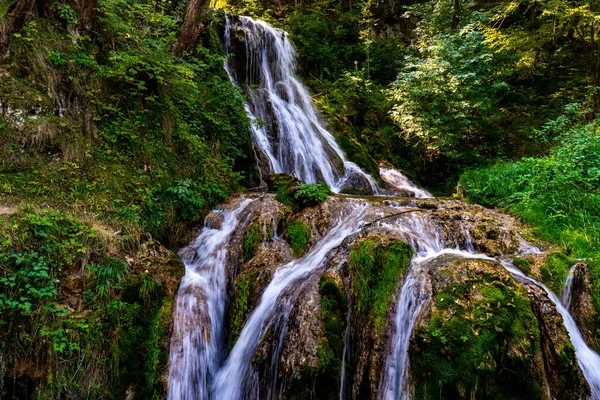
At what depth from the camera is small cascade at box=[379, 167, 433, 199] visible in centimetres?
969

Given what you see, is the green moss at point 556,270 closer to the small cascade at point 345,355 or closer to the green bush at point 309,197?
the small cascade at point 345,355

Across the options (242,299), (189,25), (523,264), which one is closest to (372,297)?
(242,299)

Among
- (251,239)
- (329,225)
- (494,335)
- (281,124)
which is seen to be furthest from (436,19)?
(494,335)

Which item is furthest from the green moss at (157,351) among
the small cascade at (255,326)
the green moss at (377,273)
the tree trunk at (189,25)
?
the tree trunk at (189,25)

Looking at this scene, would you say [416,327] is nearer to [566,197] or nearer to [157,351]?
[157,351]

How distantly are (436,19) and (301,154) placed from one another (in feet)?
31.3

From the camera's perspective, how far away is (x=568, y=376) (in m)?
2.88

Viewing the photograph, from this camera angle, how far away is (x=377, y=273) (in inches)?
152

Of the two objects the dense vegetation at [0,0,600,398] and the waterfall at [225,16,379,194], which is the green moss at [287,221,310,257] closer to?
the dense vegetation at [0,0,600,398]

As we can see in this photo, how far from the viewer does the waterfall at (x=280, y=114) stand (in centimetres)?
889

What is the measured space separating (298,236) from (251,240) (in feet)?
2.47

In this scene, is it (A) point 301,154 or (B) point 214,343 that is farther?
(A) point 301,154

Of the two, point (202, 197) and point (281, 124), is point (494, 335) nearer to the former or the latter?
point (202, 197)

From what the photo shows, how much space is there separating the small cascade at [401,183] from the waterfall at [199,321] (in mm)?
6348
